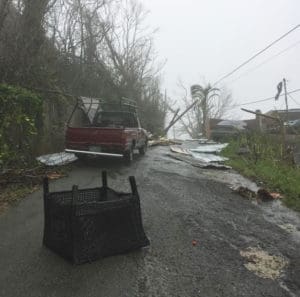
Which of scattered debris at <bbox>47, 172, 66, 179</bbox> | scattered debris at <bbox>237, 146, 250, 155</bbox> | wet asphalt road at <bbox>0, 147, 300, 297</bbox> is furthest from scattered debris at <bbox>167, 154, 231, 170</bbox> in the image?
scattered debris at <bbox>47, 172, 66, 179</bbox>

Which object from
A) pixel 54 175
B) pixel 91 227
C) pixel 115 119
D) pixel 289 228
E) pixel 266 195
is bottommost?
pixel 289 228

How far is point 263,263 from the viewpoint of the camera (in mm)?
5004

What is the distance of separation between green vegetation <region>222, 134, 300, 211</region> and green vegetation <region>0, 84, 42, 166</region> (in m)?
6.10

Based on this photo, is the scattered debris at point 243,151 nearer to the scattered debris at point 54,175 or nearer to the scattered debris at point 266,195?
the scattered debris at point 266,195

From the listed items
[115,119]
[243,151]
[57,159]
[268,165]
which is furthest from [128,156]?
[243,151]

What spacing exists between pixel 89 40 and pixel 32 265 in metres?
16.9

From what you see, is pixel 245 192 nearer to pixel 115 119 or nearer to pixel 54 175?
pixel 54 175

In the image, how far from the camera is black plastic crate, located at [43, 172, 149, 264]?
177 inches

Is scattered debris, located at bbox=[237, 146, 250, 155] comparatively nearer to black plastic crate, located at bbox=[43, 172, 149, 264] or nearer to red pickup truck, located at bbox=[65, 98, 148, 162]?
red pickup truck, located at bbox=[65, 98, 148, 162]

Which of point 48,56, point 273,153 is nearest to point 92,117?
point 48,56

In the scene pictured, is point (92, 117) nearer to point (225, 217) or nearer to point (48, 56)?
point (48, 56)

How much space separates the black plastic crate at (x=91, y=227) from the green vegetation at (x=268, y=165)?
4.24m

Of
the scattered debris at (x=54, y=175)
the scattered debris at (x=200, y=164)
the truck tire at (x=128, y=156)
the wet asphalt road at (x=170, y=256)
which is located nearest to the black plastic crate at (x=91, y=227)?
the wet asphalt road at (x=170, y=256)

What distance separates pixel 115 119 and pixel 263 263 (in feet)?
32.2
